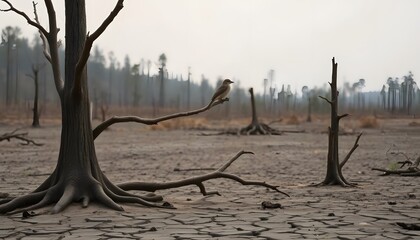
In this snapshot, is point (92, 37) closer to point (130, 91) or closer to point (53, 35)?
point (53, 35)

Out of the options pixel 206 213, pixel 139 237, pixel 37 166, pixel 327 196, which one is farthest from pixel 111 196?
pixel 37 166

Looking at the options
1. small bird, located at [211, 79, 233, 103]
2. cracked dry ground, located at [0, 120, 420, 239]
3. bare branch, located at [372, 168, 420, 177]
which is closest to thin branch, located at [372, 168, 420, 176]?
bare branch, located at [372, 168, 420, 177]

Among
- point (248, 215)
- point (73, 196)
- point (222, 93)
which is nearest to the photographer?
point (248, 215)

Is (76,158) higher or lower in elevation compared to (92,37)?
lower

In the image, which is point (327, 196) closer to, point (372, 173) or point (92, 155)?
point (92, 155)

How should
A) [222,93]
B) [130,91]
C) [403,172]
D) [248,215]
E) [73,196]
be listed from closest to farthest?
[248,215]
[73,196]
[222,93]
[403,172]
[130,91]

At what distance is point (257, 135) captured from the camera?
29.2 m

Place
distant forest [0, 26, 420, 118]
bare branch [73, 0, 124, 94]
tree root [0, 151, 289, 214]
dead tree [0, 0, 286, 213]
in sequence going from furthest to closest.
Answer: distant forest [0, 26, 420, 118], dead tree [0, 0, 286, 213], tree root [0, 151, 289, 214], bare branch [73, 0, 124, 94]

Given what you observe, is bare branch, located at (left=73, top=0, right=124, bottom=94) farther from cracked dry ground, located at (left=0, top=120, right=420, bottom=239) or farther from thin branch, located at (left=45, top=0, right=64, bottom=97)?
cracked dry ground, located at (left=0, top=120, right=420, bottom=239)

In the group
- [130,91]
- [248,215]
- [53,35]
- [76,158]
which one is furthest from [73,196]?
[130,91]

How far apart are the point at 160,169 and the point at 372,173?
4470 millimetres

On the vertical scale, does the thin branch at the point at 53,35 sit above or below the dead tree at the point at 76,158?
above

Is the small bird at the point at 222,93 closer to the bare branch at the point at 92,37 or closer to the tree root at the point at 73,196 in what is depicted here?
the tree root at the point at 73,196

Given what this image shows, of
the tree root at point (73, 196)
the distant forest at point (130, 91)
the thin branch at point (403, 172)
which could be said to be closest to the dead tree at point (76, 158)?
the tree root at point (73, 196)
